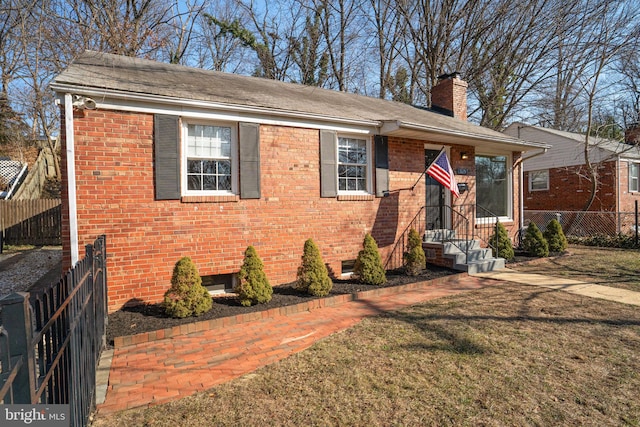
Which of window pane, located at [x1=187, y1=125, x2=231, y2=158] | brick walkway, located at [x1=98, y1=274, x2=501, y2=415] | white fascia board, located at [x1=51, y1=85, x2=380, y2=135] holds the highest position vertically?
white fascia board, located at [x1=51, y1=85, x2=380, y2=135]

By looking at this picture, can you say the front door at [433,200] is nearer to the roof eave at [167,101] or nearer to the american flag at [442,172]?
the american flag at [442,172]

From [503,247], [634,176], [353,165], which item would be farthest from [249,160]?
[634,176]

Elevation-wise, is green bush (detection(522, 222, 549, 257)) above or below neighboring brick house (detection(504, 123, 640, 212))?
below

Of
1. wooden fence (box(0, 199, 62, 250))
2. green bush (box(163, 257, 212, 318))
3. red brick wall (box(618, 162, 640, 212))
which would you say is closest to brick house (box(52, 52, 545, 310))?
green bush (box(163, 257, 212, 318))

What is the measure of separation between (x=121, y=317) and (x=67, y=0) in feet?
51.8

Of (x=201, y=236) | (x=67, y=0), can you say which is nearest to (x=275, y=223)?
(x=201, y=236)

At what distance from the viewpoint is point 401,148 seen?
838cm

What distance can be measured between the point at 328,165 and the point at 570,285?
17.8 feet

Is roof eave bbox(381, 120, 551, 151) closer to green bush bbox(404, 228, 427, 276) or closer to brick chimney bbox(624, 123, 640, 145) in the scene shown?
green bush bbox(404, 228, 427, 276)

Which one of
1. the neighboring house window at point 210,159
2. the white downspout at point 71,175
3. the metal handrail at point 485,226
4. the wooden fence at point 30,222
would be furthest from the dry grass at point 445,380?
the wooden fence at point 30,222

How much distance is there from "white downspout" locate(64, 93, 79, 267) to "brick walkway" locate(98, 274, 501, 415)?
1752 millimetres

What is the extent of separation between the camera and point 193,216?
19.0 ft

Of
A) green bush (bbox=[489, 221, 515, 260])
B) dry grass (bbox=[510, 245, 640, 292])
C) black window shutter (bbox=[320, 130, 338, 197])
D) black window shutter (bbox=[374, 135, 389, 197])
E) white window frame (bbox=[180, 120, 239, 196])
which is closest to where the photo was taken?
white window frame (bbox=[180, 120, 239, 196])

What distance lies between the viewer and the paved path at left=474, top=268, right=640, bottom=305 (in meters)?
6.02
